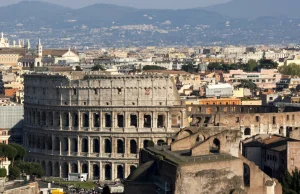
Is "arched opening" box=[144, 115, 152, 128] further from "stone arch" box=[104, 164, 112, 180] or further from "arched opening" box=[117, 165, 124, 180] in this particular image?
"stone arch" box=[104, 164, 112, 180]

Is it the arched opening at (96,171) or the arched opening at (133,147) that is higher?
the arched opening at (133,147)

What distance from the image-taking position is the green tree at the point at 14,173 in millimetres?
88512

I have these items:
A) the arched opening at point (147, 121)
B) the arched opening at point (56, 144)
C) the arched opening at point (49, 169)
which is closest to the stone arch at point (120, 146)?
the arched opening at point (147, 121)

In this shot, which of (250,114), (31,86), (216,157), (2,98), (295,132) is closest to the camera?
(216,157)

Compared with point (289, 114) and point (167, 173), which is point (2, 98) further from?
point (167, 173)

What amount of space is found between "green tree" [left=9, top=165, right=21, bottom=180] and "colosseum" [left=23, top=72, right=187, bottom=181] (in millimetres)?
20942

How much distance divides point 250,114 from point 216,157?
40.7m

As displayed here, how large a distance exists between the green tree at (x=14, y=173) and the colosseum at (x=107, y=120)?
68.7 feet

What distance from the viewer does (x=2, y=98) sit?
145375 mm

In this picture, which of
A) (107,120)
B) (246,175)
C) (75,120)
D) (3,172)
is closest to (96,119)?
(107,120)

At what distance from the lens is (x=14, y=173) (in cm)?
9019

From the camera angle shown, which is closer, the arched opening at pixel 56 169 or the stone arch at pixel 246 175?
the stone arch at pixel 246 175

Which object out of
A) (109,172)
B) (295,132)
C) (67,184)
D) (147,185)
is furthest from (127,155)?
(147,185)

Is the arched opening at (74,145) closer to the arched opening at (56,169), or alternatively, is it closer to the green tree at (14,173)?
the arched opening at (56,169)
